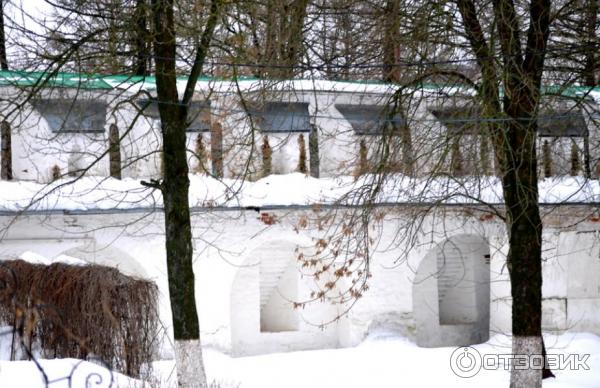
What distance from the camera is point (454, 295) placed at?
1688 centimetres

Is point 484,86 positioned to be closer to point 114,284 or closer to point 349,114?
point 114,284

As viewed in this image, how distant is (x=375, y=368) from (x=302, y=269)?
284 cm

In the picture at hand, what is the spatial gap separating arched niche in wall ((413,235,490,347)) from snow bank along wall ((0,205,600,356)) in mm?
24

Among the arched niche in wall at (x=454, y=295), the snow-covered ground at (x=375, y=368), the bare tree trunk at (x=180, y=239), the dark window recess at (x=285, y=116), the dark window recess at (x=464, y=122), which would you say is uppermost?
the dark window recess at (x=285, y=116)

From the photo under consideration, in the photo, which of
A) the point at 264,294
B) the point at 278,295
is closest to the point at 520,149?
the point at 278,295

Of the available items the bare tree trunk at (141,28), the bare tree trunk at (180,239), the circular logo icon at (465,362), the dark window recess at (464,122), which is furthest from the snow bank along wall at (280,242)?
the bare tree trunk at (180,239)

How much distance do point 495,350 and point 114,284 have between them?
254 inches

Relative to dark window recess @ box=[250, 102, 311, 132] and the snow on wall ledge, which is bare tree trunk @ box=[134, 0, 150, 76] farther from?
dark window recess @ box=[250, 102, 311, 132]

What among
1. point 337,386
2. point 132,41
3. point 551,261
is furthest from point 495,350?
point 132,41

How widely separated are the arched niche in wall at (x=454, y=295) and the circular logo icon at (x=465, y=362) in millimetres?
1661

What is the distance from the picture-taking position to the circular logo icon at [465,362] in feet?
41.5

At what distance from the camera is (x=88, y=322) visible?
10320 millimetres

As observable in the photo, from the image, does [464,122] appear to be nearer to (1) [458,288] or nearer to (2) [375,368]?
(2) [375,368]

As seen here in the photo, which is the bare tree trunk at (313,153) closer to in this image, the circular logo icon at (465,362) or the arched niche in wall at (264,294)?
the arched niche in wall at (264,294)
